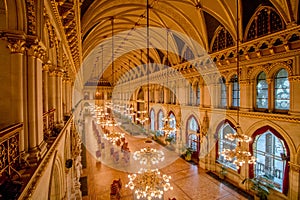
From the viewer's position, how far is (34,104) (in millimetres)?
2793

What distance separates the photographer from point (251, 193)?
8852 millimetres

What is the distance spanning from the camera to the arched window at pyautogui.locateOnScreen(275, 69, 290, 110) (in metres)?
7.57

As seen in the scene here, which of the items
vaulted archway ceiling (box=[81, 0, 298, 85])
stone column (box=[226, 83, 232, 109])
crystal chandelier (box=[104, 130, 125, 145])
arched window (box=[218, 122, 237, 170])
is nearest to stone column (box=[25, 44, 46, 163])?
crystal chandelier (box=[104, 130, 125, 145])

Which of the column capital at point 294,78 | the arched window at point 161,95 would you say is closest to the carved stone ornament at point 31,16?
the column capital at point 294,78

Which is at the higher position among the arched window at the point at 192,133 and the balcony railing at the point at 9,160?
the balcony railing at the point at 9,160

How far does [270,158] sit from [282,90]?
3265mm

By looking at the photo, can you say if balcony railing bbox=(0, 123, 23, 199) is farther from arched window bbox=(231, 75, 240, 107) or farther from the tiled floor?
arched window bbox=(231, 75, 240, 107)

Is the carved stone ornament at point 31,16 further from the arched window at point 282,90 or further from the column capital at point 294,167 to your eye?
the column capital at point 294,167

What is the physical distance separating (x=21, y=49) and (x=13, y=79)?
46cm

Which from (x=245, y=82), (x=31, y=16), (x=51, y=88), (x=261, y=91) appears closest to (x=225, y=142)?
(x=261, y=91)

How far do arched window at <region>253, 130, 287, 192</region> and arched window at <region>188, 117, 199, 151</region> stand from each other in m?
5.16

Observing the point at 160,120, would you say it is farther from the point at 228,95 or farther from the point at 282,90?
the point at 282,90

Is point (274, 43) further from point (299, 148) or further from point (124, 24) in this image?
point (124, 24)

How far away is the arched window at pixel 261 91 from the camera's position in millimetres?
8498
